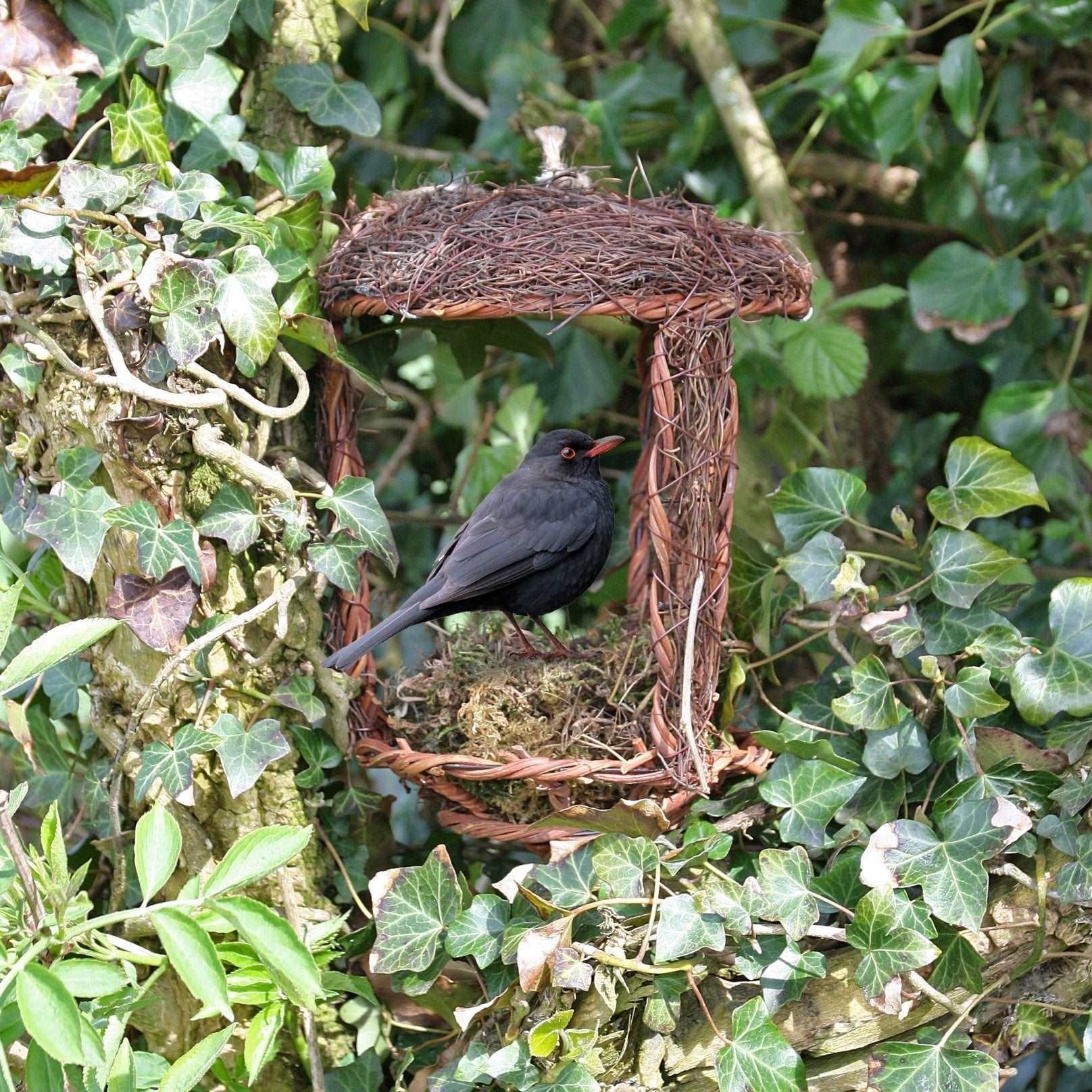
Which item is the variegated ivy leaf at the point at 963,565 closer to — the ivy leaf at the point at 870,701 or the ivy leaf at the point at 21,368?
the ivy leaf at the point at 870,701

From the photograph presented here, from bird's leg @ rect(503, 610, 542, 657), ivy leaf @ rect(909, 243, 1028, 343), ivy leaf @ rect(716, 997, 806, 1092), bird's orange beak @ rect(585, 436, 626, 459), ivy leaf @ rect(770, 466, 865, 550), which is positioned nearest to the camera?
ivy leaf @ rect(716, 997, 806, 1092)

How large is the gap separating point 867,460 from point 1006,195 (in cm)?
97

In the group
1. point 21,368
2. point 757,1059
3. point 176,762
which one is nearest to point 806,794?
point 757,1059

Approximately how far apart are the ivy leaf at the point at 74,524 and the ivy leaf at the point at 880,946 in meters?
1.55

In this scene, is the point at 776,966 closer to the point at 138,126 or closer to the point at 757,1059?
the point at 757,1059

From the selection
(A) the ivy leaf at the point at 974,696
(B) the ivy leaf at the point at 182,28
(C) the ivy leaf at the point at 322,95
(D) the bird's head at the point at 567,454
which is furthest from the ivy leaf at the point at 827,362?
(B) the ivy leaf at the point at 182,28

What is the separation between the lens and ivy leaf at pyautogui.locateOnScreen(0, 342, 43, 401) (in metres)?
2.45

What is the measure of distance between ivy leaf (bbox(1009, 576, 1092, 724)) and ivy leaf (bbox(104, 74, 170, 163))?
2038 mm

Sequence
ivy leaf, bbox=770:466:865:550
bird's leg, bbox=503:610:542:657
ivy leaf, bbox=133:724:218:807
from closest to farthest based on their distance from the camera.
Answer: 1. ivy leaf, bbox=133:724:218:807
2. ivy leaf, bbox=770:466:865:550
3. bird's leg, bbox=503:610:542:657

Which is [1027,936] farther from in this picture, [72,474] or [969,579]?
[72,474]

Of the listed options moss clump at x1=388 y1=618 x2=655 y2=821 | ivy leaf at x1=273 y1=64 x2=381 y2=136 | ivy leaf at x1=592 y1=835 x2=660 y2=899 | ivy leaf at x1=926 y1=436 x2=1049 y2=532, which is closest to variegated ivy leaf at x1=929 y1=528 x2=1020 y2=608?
ivy leaf at x1=926 y1=436 x2=1049 y2=532

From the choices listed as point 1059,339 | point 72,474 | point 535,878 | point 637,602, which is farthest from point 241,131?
point 1059,339

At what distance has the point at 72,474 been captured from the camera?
7.80ft

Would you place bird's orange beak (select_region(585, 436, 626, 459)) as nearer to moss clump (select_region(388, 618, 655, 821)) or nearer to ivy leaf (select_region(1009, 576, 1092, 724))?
moss clump (select_region(388, 618, 655, 821))
